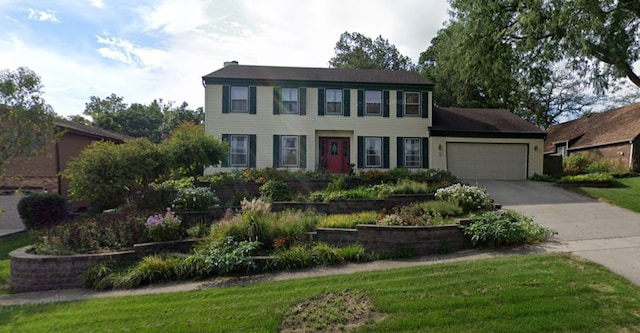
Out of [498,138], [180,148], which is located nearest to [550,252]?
[180,148]

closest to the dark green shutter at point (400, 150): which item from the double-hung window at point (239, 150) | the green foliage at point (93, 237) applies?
the double-hung window at point (239, 150)

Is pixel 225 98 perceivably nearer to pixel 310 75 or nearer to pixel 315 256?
pixel 310 75

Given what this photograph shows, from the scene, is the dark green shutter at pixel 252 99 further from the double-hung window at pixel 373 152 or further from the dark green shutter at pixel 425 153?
the dark green shutter at pixel 425 153

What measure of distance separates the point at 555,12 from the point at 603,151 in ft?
43.5

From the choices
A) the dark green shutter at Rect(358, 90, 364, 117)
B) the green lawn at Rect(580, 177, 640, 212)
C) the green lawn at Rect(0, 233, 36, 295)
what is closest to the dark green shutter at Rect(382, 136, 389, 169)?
the dark green shutter at Rect(358, 90, 364, 117)

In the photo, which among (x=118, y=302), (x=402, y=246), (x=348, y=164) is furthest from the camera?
(x=348, y=164)

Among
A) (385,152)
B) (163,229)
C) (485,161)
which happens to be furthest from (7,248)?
(485,161)

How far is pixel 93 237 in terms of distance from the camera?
663 cm

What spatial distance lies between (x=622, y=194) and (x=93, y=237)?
53.2 ft

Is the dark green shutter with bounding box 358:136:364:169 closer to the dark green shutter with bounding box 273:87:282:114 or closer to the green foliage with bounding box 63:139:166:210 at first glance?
the dark green shutter with bounding box 273:87:282:114

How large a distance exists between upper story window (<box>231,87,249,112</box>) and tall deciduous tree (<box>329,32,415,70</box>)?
1641 centimetres

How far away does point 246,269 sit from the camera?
5559 millimetres

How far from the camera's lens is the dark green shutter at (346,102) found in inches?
643

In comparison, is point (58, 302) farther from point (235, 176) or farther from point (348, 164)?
point (348, 164)
